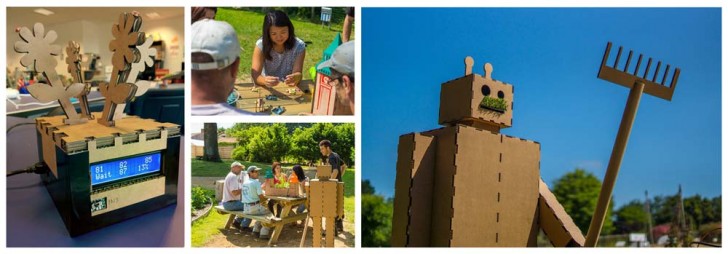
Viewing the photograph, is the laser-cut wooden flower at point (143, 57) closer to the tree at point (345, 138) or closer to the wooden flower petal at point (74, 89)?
the wooden flower petal at point (74, 89)

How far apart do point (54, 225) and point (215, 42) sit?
4.30 feet

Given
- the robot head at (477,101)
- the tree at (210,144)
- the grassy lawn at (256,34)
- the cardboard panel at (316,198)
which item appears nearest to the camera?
the robot head at (477,101)

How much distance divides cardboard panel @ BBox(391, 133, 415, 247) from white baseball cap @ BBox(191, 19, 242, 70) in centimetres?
120

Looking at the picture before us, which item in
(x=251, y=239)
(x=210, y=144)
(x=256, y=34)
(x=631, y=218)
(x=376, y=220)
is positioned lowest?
(x=631, y=218)

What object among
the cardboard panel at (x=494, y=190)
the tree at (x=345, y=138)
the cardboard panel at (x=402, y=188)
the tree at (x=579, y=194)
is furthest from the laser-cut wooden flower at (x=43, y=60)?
the tree at (x=579, y=194)

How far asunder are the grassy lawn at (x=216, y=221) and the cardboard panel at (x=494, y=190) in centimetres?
85

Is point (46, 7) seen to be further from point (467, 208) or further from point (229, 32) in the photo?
point (467, 208)

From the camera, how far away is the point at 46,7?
3387mm

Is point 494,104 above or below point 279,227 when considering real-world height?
above

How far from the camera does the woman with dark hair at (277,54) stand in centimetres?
323

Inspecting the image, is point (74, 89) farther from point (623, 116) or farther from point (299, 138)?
point (623, 116)

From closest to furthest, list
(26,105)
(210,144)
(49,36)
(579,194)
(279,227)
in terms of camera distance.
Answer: (49,36)
(279,227)
(210,144)
(26,105)
(579,194)

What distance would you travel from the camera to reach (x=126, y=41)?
238 cm

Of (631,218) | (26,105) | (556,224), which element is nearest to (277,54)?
(26,105)
